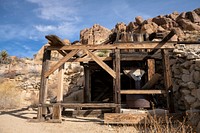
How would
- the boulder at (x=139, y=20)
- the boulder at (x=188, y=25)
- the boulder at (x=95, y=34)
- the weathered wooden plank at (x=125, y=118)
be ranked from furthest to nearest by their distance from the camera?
the boulder at (x=95, y=34) → the boulder at (x=139, y=20) → the boulder at (x=188, y=25) → the weathered wooden plank at (x=125, y=118)

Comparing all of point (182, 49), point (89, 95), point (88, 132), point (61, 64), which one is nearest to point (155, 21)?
point (182, 49)

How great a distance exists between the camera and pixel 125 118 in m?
5.40

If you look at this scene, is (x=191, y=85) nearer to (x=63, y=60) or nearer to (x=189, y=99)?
(x=189, y=99)

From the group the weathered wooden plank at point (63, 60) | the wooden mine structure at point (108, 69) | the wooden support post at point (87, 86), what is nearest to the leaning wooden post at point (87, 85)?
the wooden support post at point (87, 86)

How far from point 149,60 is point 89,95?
3.82 meters

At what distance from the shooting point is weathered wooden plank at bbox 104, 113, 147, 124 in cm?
533

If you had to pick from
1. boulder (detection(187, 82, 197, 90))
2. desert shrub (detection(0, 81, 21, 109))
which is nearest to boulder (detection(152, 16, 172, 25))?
boulder (detection(187, 82, 197, 90))

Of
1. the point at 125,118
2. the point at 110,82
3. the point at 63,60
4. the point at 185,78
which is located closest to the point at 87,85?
the point at 110,82

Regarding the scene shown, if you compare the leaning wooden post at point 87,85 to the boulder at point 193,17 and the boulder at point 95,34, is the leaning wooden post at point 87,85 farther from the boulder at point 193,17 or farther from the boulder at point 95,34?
the boulder at point 95,34

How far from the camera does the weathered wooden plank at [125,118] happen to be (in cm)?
533

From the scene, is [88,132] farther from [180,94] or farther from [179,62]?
[179,62]

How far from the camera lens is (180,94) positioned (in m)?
7.55

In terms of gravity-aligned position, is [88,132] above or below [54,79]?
below

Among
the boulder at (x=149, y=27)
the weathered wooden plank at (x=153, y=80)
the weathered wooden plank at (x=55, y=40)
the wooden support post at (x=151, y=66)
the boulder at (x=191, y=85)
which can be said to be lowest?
the boulder at (x=191, y=85)
